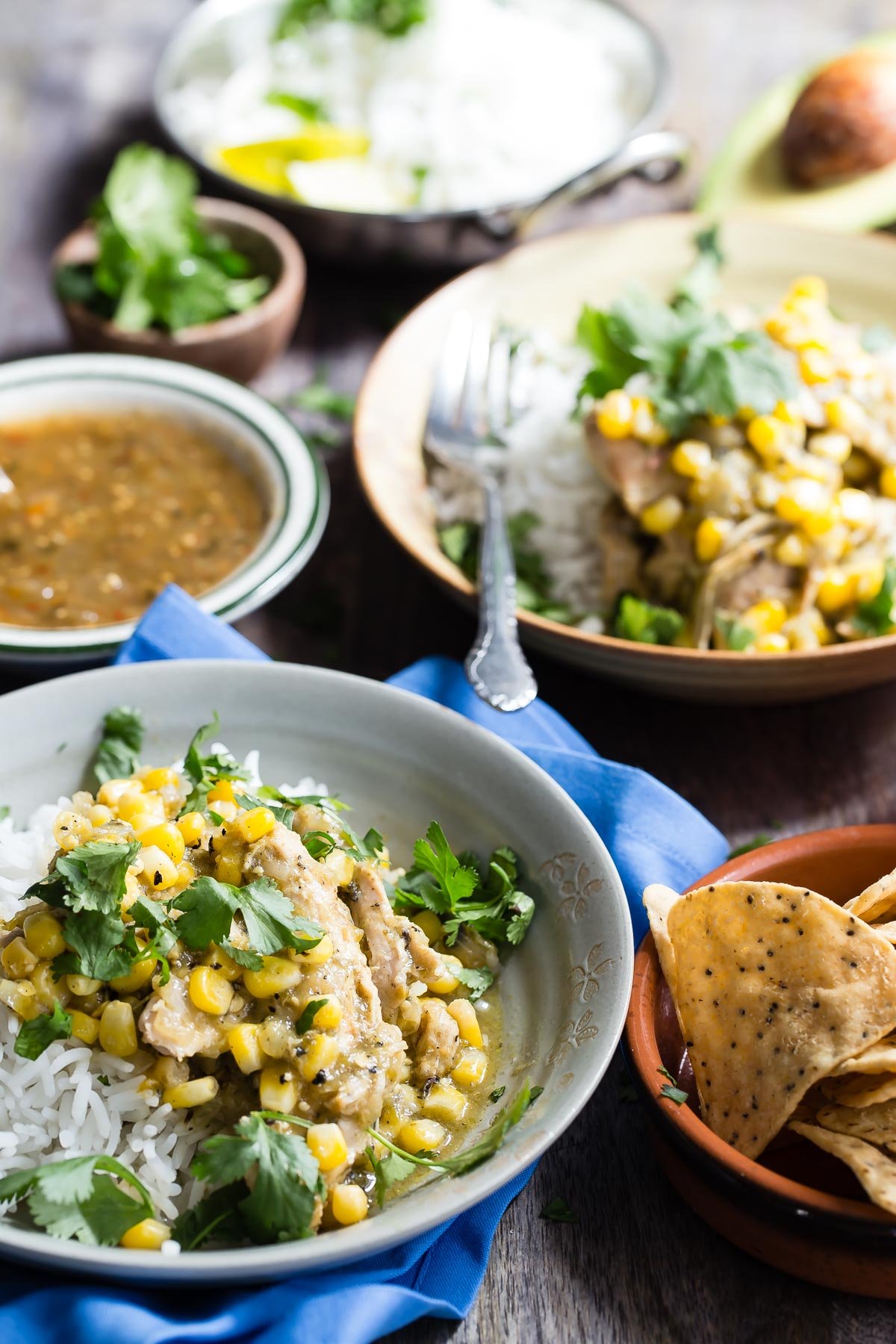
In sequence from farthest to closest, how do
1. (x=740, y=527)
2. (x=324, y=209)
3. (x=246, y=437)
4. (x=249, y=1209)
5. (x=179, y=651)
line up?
1. (x=324, y=209)
2. (x=246, y=437)
3. (x=740, y=527)
4. (x=179, y=651)
5. (x=249, y=1209)

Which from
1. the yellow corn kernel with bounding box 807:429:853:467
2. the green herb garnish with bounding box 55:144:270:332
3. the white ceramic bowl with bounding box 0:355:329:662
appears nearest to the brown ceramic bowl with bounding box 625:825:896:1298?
the yellow corn kernel with bounding box 807:429:853:467

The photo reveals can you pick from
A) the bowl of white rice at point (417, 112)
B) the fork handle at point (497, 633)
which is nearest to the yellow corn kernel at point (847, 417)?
the fork handle at point (497, 633)

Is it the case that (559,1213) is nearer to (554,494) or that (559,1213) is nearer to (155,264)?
(554,494)

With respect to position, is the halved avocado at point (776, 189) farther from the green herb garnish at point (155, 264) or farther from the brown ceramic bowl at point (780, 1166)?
the brown ceramic bowl at point (780, 1166)

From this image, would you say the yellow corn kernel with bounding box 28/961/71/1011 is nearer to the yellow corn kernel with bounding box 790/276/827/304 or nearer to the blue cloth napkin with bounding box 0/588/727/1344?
the blue cloth napkin with bounding box 0/588/727/1344

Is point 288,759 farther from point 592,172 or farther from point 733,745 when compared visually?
point 592,172

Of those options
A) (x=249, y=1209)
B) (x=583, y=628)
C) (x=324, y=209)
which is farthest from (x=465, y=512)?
(x=249, y=1209)
